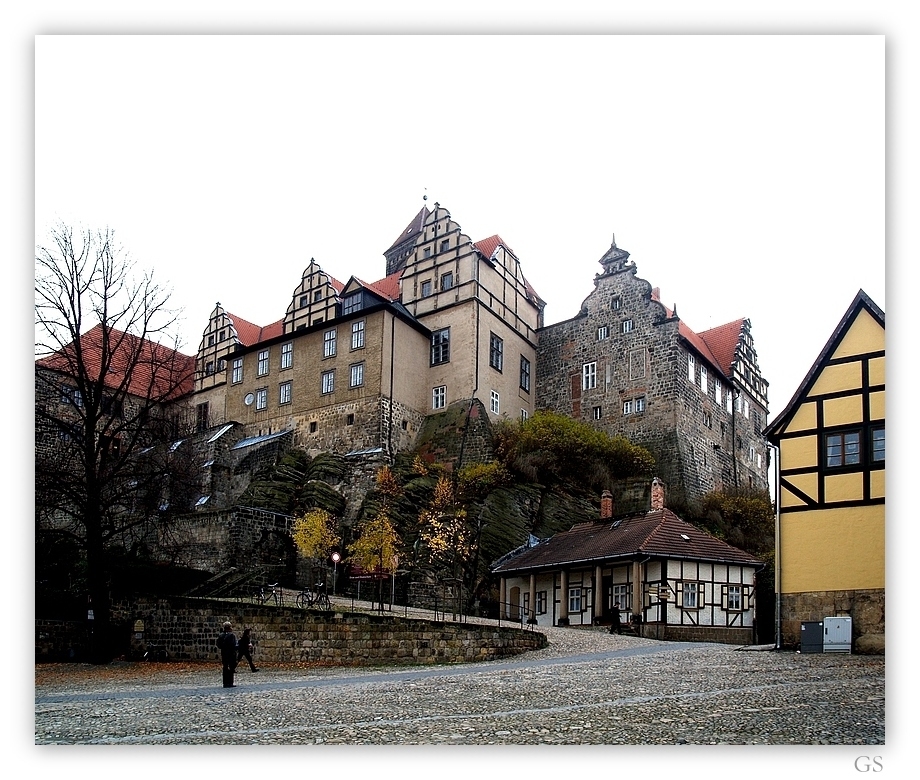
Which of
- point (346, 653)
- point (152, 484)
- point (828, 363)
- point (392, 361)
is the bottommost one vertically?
point (346, 653)

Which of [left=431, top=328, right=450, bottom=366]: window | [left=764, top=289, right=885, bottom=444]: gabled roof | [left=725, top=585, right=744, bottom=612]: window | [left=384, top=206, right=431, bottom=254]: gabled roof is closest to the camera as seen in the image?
[left=764, top=289, right=885, bottom=444]: gabled roof

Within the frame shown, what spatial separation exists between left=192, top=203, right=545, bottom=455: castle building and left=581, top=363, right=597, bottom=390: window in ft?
5.52

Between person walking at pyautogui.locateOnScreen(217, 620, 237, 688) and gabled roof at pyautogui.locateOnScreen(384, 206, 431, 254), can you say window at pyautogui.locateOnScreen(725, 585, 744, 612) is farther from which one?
gabled roof at pyautogui.locateOnScreen(384, 206, 431, 254)

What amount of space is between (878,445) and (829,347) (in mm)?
1593

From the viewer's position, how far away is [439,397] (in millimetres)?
29531

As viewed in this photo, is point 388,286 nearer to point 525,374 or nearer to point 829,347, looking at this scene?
point 525,374

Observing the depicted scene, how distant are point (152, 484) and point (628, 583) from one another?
8.95 m

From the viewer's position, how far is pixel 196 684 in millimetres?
11867

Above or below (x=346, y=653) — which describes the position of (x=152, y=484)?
above

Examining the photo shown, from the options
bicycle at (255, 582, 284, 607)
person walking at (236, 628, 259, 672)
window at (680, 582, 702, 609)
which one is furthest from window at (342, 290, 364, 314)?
person walking at (236, 628, 259, 672)

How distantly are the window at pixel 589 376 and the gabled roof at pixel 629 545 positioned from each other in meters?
8.72

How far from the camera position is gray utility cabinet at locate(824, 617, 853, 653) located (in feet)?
39.0
